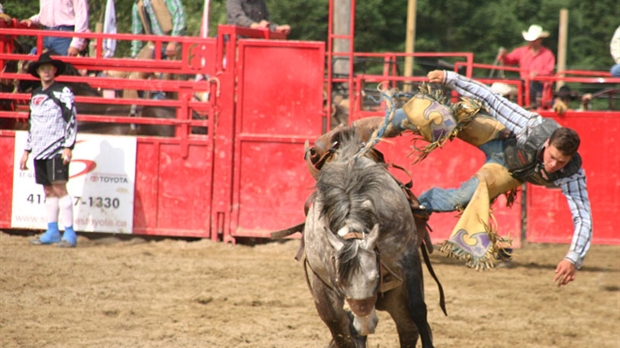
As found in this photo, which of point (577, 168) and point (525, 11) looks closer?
point (577, 168)

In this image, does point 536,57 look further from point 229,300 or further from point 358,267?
point 358,267

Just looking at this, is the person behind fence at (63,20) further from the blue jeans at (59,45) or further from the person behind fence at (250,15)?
the person behind fence at (250,15)

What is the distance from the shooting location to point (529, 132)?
5.02 meters

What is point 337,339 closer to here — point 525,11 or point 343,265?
point 343,265

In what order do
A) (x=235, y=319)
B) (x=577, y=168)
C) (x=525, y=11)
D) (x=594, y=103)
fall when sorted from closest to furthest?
(x=577, y=168) → (x=235, y=319) → (x=594, y=103) → (x=525, y=11)

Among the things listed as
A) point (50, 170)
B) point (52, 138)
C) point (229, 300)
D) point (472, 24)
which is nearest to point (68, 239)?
point (50, 170)

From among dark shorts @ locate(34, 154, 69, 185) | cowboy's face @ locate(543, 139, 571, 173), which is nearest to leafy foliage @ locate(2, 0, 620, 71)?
dark shorts @ locate(34, 154, 69, 185)

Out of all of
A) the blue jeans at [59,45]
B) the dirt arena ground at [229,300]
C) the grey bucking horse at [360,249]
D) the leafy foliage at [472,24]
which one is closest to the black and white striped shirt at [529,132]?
the grey bucking horse at [360,249]

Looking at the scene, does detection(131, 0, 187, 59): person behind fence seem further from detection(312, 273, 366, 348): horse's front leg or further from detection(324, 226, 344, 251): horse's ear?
detection(324, 226, 344, 251): horse's ear

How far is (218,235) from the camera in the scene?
931 centimetres

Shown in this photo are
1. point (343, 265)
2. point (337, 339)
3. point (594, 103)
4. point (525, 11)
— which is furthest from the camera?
point (525, 11)

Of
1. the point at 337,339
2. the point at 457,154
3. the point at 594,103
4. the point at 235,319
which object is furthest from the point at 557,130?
the point at 594,103

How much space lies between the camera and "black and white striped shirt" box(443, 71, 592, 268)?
4.98 m

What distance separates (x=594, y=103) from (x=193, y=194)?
12.6m
